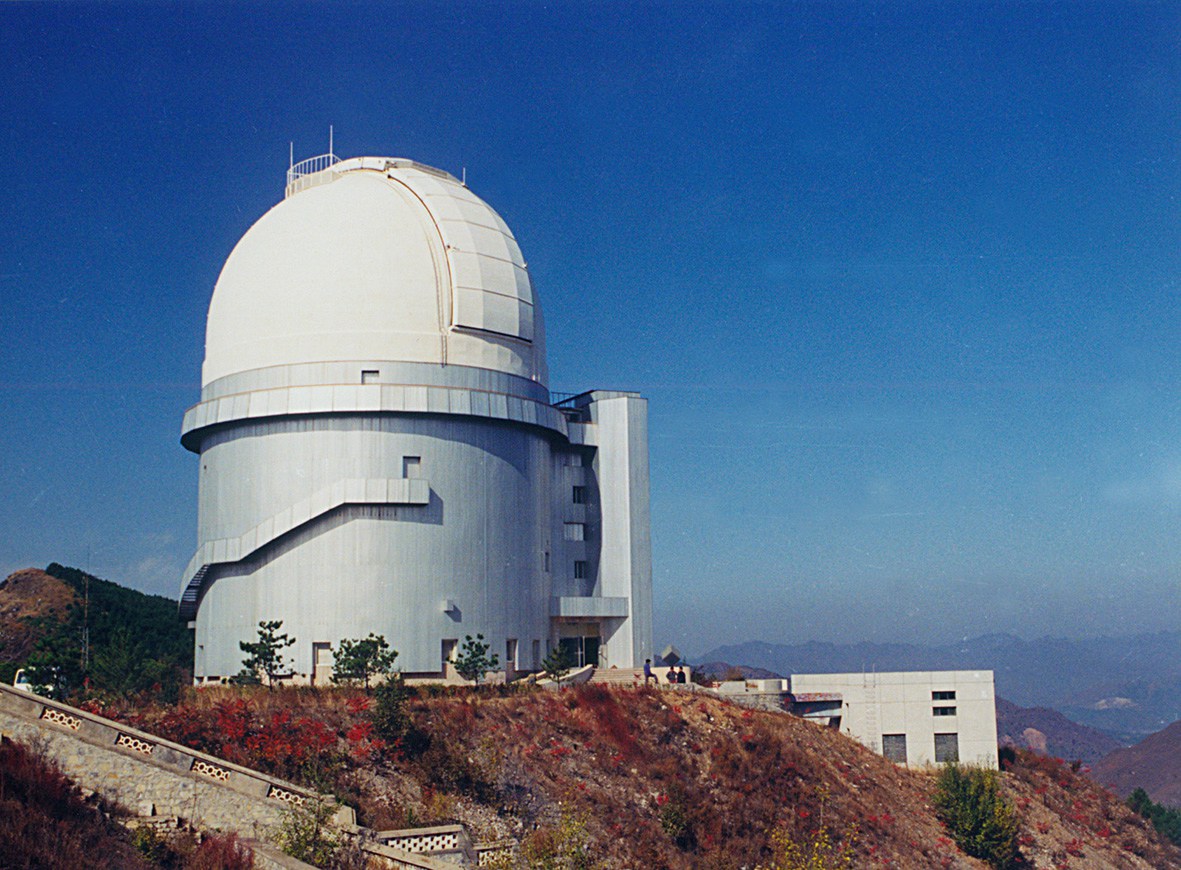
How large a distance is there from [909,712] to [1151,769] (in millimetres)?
123920

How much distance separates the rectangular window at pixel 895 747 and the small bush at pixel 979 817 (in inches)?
173

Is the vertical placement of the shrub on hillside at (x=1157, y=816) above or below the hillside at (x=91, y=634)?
below

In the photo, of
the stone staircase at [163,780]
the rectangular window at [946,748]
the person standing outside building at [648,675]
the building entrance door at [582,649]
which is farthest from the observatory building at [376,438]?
the stone staircase at [163,780]

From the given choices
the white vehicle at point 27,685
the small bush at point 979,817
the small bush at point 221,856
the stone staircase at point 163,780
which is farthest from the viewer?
the small bush at point 979,817

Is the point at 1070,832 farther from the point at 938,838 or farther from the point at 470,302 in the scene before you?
the point at 470,302

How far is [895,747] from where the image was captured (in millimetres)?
42312

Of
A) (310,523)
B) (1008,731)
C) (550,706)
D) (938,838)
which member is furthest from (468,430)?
(1008,731)

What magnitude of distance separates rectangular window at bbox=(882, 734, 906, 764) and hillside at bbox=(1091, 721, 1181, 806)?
105173 mm

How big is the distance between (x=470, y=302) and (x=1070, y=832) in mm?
25675

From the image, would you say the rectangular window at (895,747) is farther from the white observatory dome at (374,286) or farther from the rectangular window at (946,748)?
the white observatory dome at (374,286)

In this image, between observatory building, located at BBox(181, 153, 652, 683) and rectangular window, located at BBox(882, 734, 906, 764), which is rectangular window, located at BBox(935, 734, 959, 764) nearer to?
rectangular window, located at BBox(882, 734, 906, 764)

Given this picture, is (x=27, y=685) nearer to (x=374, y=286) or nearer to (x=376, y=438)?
(x=376, y=438)

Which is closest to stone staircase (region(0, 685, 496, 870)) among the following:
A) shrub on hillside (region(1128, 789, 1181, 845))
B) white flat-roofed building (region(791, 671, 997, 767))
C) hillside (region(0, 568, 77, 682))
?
white flat-roofed building (region(791, 671, 997, 767))

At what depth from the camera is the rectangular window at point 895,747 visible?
138 feet
